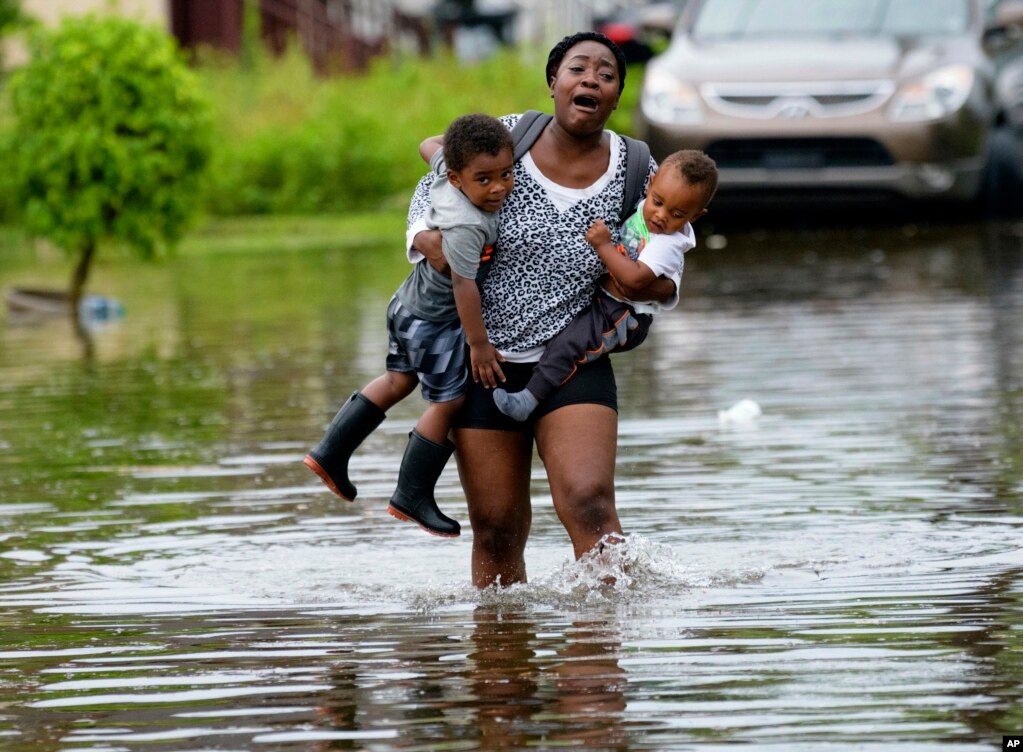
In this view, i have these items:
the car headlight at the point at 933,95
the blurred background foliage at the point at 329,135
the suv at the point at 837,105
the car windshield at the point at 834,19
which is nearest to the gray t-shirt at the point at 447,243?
the suv at the point at 837,105

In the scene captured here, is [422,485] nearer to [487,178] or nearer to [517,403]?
[517,403]

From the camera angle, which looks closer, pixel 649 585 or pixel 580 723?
pixel 580 723

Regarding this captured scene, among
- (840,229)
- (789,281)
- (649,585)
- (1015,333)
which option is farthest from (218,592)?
(840,229)

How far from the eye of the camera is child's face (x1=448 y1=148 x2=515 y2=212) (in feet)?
17.7

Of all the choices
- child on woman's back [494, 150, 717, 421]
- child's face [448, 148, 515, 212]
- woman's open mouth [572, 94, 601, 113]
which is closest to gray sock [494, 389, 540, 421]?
child on woman's back [494, 150, 717, 421]

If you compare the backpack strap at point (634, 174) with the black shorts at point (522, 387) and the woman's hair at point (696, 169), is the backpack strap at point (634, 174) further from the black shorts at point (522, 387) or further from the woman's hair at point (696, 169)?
the black shorts at point (522, 387)

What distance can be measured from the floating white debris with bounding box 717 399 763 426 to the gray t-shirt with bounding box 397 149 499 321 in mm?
3508

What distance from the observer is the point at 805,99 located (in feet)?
47.9

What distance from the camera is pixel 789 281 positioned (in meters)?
14.1

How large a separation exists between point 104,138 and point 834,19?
5.22m

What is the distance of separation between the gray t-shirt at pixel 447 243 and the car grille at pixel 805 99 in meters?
9.20

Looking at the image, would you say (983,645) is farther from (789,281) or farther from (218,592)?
(789,281)

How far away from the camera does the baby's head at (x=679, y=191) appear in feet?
18.0

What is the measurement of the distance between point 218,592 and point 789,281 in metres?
8.52
